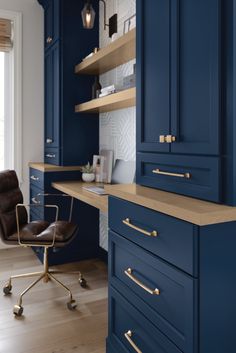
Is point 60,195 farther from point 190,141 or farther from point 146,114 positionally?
point 190,141

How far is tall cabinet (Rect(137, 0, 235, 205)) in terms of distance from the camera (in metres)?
1.22

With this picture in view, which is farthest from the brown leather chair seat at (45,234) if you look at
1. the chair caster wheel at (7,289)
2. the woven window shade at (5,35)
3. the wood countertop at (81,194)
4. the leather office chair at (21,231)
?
the woven window shade at (5,35)

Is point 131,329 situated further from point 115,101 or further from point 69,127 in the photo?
point 69,127

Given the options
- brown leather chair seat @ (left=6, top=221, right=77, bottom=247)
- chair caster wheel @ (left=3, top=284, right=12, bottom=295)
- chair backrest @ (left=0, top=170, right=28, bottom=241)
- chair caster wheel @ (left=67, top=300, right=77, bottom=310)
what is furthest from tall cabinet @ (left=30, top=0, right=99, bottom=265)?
chair caster wheel @ (left=67, top=300, right=77, bottom=310)

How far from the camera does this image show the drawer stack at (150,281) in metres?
1.15

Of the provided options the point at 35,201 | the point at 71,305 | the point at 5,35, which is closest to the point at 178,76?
the point at 71,305

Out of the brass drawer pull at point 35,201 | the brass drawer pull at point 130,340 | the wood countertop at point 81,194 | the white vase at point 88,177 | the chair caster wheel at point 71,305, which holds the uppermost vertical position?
the white vase at point 88,177

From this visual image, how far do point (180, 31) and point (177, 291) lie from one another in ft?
3.52

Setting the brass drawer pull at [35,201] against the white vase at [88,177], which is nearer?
the white vase at [88,177]

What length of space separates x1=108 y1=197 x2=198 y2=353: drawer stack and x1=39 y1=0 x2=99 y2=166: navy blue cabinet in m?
1.72

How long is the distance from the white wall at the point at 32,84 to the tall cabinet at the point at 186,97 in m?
2.32

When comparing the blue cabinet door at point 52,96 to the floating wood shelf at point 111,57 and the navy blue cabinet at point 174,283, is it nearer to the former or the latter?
the floating wood shelf at point 111,57

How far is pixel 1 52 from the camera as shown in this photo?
12.3ft

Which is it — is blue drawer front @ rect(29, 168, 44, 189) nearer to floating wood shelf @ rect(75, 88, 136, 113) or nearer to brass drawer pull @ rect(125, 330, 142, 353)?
floating wood shelf @ rect(75, 88, 136, 113)
